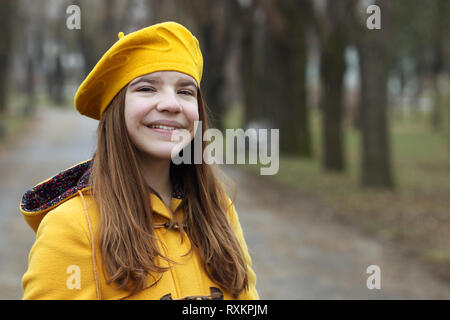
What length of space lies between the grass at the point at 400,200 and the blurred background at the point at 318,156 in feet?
0.12

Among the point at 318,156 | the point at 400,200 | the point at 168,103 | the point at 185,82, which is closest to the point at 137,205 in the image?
the point at 168,103

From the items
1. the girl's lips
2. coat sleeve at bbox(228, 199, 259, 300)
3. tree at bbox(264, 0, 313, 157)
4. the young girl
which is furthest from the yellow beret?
tree at bbox(264, 0, 313, 157)

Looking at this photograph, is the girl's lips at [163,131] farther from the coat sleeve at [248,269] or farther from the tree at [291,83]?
the tree at [291,83]

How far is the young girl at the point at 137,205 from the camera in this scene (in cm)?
186

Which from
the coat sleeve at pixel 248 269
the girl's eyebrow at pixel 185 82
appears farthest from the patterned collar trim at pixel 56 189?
the coat sleeve at pixel 248 269

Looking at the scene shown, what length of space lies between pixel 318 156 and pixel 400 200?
9100 mm

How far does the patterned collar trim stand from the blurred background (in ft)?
1.20

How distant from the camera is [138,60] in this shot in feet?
6.89

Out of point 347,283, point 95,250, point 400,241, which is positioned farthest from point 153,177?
point 400,241

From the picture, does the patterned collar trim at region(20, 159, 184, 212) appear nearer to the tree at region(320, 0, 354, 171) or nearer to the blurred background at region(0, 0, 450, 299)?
the blurred background at region(0, 0, 450, 299)

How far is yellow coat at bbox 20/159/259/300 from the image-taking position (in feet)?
5.91

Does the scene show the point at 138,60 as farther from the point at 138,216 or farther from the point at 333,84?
the point at 333,84

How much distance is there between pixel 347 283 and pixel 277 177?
8.46m

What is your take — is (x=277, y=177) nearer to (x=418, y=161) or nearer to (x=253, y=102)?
(x=418, y=161)
